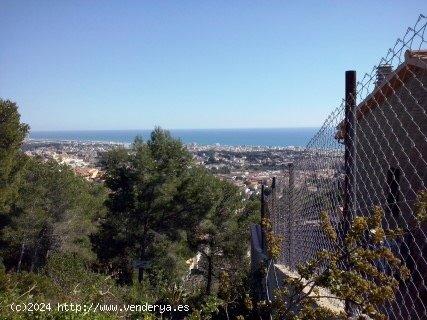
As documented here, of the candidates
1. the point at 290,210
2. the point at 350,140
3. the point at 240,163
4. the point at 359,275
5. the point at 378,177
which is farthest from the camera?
the point at 240,163

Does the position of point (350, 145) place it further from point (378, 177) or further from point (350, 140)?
point (378, 177)

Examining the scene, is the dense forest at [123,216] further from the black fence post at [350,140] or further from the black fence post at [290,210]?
the black fence post at [350,140]

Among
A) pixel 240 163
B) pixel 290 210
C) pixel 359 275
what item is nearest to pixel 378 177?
pixel 290 210

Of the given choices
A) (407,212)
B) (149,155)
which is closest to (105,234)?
(149,155)

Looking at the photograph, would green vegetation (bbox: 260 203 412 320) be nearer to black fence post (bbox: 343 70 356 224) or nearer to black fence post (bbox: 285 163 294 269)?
black fence post (bbox: 343 70 356 224)

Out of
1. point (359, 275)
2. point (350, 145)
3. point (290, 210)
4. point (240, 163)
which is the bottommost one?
point (240, 163)

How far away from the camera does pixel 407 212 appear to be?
9.66ft

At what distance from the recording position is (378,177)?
128 inches

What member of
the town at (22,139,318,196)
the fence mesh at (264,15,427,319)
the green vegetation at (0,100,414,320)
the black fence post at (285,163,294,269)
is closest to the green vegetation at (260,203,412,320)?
the fence mesh at (264,15,427,319)

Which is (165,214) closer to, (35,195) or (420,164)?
(35,195)

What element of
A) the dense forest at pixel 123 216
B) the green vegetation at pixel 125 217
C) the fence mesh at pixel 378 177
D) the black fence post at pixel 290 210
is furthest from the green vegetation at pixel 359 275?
the dense forest at pixel 123 216

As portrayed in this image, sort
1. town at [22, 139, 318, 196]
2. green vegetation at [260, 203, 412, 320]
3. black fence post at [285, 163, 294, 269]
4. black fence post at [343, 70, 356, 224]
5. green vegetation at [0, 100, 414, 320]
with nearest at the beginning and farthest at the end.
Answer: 1. green vegetation at [260, 203, 412, 320]
2. black fence post at [343, 70, 356, 224]
3. black fence post at [285, 163, 294, 269]
4. town at [22, 139, 318, 196]
5. green vegetation at [0, 100, 414, 320]

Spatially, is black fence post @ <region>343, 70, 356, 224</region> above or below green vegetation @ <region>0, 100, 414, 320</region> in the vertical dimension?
above

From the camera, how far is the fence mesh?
6.48 ft
